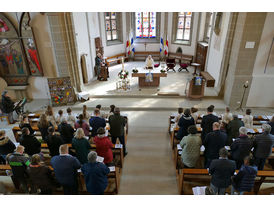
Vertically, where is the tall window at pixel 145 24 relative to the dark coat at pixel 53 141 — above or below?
above

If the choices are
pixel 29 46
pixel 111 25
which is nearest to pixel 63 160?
pixel 29 46

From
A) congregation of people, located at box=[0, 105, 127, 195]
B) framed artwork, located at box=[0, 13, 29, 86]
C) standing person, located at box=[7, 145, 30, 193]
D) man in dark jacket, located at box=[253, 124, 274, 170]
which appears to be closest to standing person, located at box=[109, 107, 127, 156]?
congregation of people, located at box=[0, 105, 127, 195]

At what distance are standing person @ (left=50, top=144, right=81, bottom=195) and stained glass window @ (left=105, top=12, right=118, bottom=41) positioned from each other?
1161 cm

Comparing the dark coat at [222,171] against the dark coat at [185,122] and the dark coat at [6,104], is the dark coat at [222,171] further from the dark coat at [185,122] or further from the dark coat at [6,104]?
the dark coat at [6,104]

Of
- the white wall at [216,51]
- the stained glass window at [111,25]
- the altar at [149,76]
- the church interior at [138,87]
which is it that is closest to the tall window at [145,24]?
the stained glass window at [111,25]

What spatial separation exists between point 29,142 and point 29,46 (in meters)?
5.47

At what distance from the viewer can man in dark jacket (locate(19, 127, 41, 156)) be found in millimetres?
4330

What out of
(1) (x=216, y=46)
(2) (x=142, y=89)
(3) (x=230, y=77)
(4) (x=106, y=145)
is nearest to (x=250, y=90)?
(3) (x=230, y=77)

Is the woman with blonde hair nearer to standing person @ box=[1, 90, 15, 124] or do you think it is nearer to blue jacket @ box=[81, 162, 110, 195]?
blue jacket @ box=[81, 162, 110, 195]

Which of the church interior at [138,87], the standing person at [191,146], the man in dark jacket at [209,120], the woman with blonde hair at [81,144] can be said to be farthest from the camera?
the church interior at [138,87]

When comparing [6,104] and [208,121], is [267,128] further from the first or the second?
[6,104]

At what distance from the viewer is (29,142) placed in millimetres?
4434

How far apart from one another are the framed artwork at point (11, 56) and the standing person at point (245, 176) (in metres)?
8.77

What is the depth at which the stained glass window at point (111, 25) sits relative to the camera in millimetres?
13475
